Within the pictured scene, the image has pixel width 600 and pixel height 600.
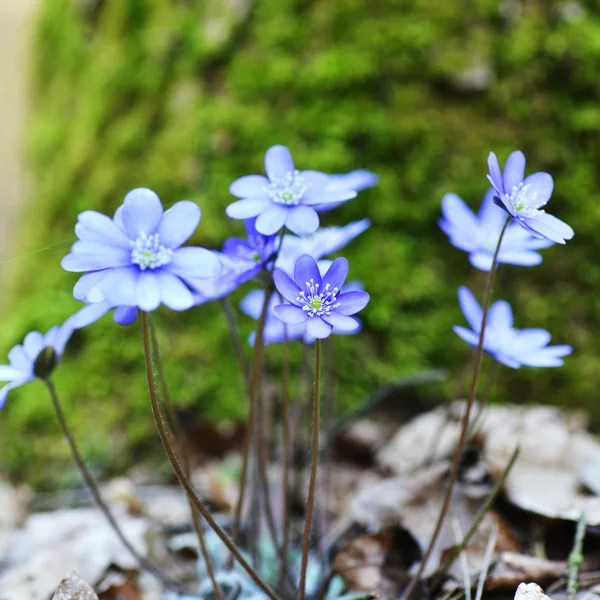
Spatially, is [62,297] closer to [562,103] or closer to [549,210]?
[549,210]

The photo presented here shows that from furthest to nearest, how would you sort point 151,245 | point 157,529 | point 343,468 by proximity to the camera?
1. point 343,468
2. point 157,529
3. point 151,245

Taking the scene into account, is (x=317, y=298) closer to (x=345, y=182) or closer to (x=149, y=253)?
(x=149, y=253)

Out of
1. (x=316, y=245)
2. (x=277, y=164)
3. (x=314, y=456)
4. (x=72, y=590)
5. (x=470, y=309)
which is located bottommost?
(x=72, y=590)

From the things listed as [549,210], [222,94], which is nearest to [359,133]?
[222,94]

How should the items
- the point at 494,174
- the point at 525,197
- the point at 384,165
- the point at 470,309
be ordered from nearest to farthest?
the point at 494,174 < the point at 525,197 < the point at 470,309 < the point at 384,165

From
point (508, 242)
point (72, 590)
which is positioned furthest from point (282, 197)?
point (72, 590)

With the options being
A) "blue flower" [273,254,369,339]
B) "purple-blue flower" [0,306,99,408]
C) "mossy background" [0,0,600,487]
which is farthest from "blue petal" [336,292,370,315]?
"mossy background" [0,0,600,487]
